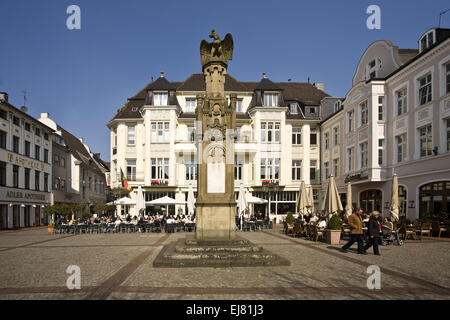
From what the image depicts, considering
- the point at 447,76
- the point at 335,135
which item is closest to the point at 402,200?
the point at 447,76

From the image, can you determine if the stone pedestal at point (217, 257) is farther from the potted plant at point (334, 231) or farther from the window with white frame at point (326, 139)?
the window with white frame at point (326, 139)

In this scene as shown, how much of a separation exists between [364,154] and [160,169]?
19.6m

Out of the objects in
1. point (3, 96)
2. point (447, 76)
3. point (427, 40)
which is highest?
point (427, 40)

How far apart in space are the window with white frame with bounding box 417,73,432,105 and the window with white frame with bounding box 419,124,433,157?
5.64ft

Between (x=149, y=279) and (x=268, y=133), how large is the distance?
31.2 meters

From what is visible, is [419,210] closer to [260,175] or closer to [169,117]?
[260,175]

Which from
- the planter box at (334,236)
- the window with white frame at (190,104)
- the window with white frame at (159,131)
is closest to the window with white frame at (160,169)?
the window with white frame at (159,131)

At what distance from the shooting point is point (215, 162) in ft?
40.6

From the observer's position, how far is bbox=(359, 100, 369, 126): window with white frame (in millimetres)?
29078

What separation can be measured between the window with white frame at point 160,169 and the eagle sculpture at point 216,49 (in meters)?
25.9

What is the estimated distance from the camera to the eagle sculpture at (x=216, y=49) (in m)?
12.7

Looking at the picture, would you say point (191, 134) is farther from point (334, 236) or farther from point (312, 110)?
point (334, 236)

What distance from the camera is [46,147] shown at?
4088 cm
